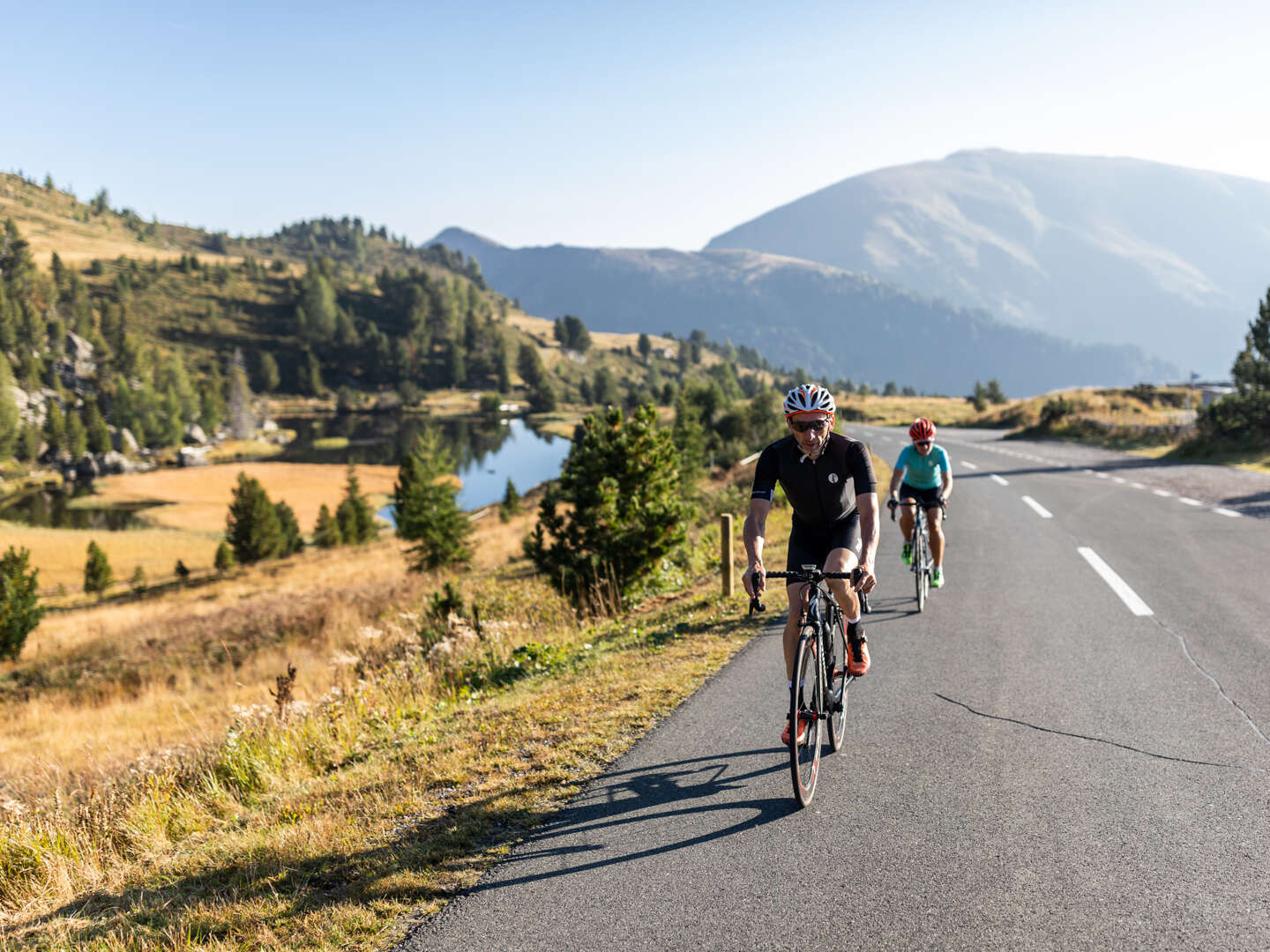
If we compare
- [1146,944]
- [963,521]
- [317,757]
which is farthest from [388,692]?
[963,521]

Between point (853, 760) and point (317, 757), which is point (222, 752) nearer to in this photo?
point (317, 757)

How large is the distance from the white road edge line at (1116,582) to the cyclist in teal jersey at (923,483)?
2275 mm

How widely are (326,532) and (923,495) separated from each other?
6212 cm

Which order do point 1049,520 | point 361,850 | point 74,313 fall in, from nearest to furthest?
1. point 361,850
2. point 1049,520
3. point 74,313

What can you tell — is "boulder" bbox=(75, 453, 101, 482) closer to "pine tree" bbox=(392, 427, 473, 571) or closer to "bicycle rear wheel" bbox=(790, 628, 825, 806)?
"pine tree" bbox=(392, 427, 473, 571)

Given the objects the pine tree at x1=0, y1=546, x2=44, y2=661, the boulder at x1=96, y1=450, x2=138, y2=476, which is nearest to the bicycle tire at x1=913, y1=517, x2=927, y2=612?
the pine tree at x1=0, y1=546, x2=44, y2=661

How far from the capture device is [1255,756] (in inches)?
202

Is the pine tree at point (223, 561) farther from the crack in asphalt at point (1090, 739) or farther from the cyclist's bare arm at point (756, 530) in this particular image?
the cyclist's bare arm at point (756, 530)

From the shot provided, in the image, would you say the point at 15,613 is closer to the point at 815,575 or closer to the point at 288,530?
the point at 815,575

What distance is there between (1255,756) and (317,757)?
7.65 meters

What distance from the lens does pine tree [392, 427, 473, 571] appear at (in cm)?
3459

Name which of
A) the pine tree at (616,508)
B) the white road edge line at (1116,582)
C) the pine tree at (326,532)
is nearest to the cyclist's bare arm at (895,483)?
the white road edge line at (1116,582)

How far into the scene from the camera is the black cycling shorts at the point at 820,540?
5.10 meters

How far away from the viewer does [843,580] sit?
4.93 meters
